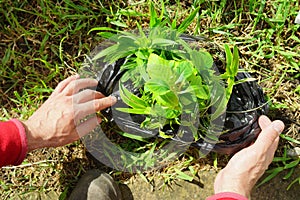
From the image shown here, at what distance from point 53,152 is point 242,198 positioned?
804 millimetres

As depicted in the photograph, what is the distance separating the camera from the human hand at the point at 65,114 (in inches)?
65.4

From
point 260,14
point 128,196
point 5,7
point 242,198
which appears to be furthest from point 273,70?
point 5,7

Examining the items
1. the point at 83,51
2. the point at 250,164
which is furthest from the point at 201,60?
the point at 83,51

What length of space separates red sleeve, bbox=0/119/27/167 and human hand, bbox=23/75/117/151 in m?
0.05

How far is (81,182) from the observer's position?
1.87 metres

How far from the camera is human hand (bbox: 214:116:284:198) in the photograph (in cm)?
156

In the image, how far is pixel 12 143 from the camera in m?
1.58

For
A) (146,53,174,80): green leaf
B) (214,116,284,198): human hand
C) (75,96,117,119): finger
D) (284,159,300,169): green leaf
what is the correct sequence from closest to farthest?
(146,53,174,80): green leaf
(214,116,284,198): human hand
(75,96,117,119): finger
(284,159,300,169): green leaf

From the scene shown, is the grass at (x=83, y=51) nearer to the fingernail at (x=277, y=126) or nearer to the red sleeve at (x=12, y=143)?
the fingernail at (x=277, y=126)

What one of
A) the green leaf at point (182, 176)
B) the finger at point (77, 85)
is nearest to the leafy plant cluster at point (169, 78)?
the finger at point (77, 85)

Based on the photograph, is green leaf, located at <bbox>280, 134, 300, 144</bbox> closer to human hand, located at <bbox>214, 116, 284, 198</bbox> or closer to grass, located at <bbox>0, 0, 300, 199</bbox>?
grass, located at <bbox>0, 0, 300, 199</bbox>

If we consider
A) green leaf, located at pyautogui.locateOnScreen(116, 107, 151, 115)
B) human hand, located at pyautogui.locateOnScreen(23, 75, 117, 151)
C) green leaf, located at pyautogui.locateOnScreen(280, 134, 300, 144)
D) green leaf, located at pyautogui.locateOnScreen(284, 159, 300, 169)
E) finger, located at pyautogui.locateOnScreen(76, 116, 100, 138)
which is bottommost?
green leaf, located at pyautogui.locateOnScreen(284, 159, 300, 169)

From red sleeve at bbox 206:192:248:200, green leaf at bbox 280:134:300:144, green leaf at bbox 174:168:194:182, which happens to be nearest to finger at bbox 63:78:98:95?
green leaf at bbox 174:168:194:182

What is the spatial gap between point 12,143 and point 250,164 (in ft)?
2.52
